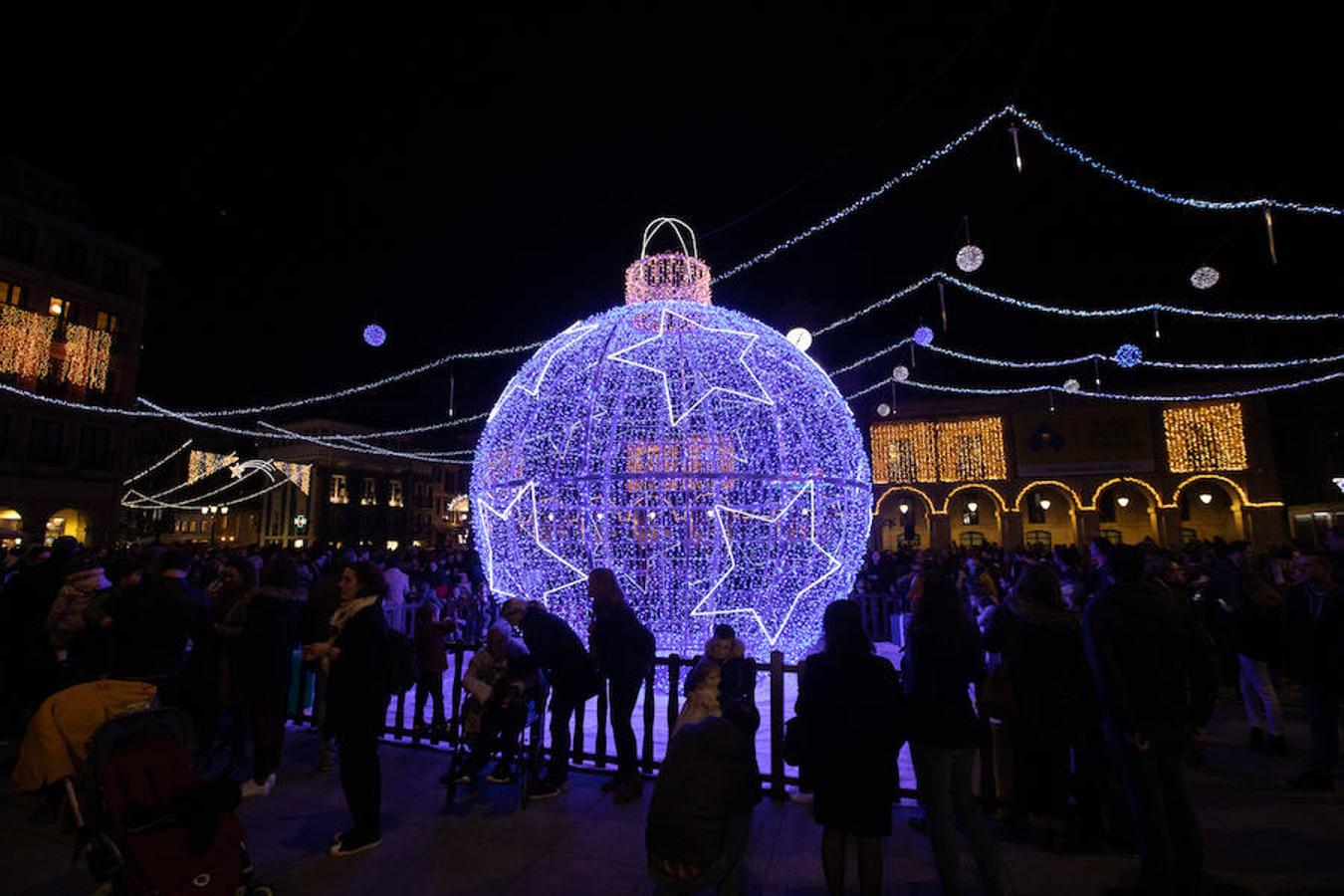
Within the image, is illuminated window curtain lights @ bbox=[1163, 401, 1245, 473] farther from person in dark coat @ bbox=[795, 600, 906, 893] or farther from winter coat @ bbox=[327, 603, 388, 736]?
winter coat @ bbox=[327, 603, 388, 736]

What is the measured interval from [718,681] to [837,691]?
0.98 metres

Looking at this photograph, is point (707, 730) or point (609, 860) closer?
point (707, 730)

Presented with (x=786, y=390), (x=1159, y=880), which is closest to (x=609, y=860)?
(x=1159, y=880)

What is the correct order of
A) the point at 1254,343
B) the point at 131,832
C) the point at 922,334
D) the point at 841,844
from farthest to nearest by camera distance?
the point at 1254,343
the point at 922,334
the point at 841,844
the point at 131,832

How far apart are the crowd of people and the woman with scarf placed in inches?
0.5

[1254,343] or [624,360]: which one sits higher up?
[1254,343]

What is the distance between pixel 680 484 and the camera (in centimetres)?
713

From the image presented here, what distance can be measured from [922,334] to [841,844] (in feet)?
59.7

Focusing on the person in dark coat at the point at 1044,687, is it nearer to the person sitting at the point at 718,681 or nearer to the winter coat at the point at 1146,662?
the winter coat at the point at 1146,662

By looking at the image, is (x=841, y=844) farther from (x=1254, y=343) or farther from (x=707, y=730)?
(x=1254, y=343)

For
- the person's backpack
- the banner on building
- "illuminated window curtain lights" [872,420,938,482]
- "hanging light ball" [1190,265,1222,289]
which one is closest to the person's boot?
the person's backpack

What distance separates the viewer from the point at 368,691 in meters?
4.11

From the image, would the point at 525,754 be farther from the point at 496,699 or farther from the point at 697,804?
the point at 697,804

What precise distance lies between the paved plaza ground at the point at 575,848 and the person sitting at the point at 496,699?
12.2 inches
